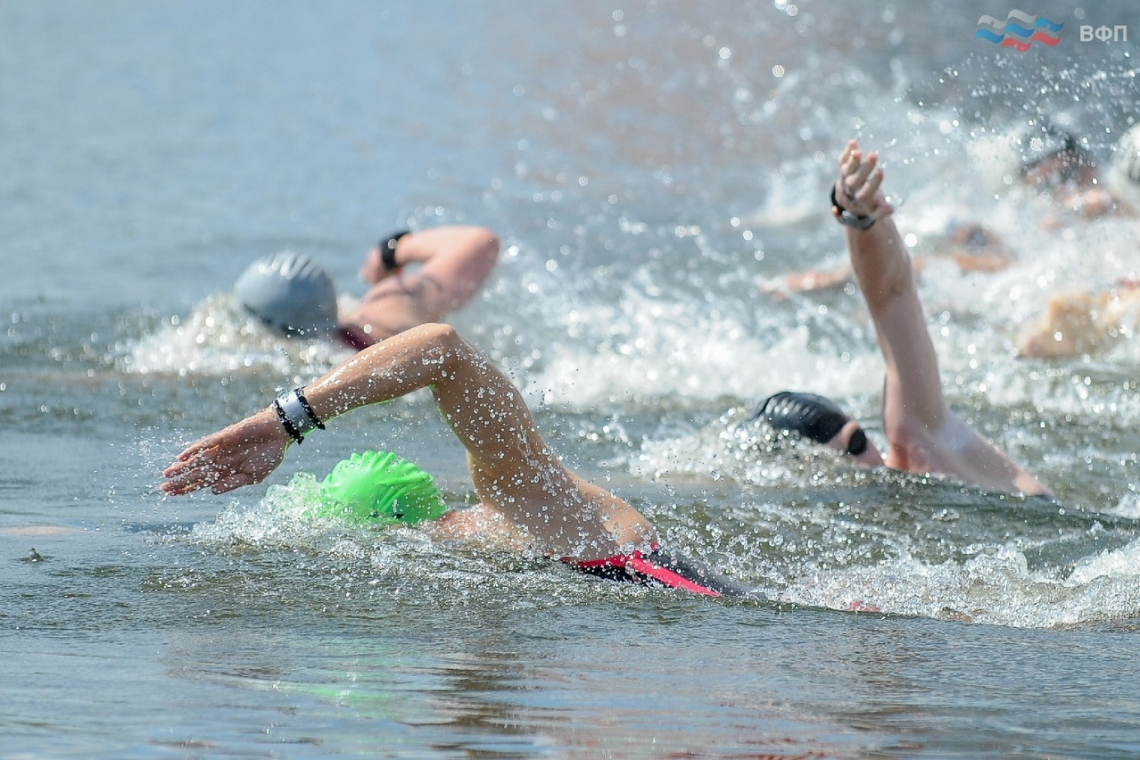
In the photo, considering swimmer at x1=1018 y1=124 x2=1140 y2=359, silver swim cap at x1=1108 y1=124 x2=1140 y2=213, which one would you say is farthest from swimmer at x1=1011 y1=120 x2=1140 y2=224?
swimmer at x1=1018 y1=124 x2=1140 y2=359

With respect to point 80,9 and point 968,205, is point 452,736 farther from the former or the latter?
point 80,9

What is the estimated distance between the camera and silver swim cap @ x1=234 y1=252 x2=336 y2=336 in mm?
7152

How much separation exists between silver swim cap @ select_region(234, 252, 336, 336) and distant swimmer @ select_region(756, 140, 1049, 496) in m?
2.27

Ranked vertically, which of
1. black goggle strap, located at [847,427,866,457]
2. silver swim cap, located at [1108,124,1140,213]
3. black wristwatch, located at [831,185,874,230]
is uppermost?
silver swim cap, located at [1108,124,1140,213]

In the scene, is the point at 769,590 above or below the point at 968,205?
below

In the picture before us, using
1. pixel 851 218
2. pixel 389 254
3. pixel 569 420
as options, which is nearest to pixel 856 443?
pixel 851 218

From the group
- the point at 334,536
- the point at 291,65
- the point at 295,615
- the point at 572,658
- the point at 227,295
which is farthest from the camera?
the point at 291,65

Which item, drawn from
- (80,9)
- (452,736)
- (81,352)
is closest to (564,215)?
(81,352)

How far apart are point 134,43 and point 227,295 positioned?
12.8m

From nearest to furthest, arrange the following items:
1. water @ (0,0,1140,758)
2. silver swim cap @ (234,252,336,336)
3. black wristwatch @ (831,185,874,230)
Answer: water @ (0,0,1140,758) < black wristwatch @ (831,185,874,230) < silver swim cap @ (234,252,336,336)

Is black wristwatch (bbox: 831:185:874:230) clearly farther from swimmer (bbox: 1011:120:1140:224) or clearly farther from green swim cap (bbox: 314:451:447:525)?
swimmer (bbox: 1011:120:1140:224)

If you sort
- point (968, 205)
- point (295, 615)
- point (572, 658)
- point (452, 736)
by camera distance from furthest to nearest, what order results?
point (968, 205) → point (295, 615) → point (572, 658) → point (452, 736)

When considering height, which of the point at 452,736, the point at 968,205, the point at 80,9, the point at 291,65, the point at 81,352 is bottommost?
the point at 452,736

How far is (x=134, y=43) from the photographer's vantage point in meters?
20.8
